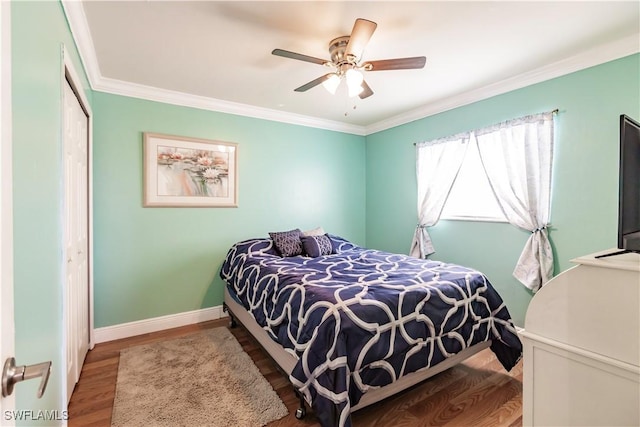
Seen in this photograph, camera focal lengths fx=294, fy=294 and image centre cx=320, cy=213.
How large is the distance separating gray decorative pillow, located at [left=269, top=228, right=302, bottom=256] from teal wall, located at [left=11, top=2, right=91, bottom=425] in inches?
73.8

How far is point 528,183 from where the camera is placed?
107 inches

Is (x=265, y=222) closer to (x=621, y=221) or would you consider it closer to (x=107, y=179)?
(x=107, y=179)

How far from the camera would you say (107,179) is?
2848mm

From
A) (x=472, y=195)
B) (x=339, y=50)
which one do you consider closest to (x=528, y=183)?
(x=472, y=195)

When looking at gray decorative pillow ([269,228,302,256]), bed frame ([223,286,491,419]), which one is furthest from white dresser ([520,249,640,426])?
gray decorative pillow ([269,228,302,256])

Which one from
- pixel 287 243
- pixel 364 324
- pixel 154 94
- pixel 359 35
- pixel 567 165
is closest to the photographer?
pixel 364 324

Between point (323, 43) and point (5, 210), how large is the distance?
2.15 m

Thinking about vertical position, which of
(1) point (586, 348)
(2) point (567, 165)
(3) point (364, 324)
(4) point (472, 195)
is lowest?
(3) point (364, 324)

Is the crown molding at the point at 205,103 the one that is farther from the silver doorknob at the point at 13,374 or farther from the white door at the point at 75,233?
the silver doorknob at the point at 13,374

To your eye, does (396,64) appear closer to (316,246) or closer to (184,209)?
(316,246)

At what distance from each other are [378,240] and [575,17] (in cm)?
310

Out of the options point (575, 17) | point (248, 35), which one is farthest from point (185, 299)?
point (575, 17)

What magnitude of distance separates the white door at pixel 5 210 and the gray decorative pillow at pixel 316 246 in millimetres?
2628

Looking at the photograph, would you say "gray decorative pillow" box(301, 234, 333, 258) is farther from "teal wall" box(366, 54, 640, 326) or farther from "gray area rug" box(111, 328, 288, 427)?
"teal wall" box(366, 54, 640, 326)
